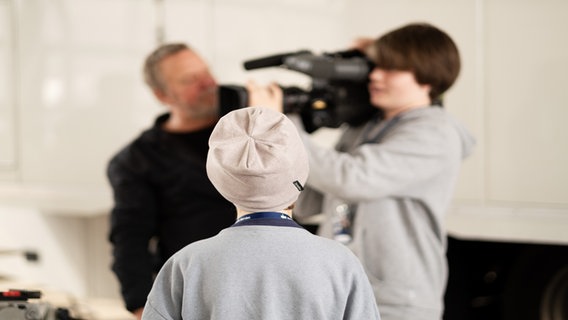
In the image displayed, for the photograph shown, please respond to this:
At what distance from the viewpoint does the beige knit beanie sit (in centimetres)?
140

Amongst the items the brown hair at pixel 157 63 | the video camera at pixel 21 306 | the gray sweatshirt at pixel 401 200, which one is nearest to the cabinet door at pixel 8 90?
the brown hair at pixel 157 63

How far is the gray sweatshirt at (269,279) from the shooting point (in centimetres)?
141

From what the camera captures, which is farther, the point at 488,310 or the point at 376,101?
the point at 488,310

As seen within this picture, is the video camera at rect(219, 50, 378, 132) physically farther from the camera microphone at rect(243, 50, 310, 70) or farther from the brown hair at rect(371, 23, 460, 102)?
the brown hair at rect(371, 23, 460, 102)

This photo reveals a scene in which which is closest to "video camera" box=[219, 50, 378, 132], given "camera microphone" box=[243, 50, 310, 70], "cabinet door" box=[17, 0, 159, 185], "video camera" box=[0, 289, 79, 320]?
"camera microphone" box=[243, 50, 310, 70]

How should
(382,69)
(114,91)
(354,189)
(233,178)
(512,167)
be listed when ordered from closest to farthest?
1. (233,178)
2. (354,189)
3. (382,69)
4. (512,167)
5. (114,91)

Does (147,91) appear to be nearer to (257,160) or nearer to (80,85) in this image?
(80,85)

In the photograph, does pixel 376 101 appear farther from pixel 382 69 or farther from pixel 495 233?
pixel 495 233

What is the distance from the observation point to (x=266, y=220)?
56.8 inches

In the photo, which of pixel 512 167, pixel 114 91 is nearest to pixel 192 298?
pixel 512 167

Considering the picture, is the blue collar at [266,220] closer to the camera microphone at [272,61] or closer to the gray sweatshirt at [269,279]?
the gray sweatshirt at [269,279]

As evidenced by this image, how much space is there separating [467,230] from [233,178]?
5.86 ft

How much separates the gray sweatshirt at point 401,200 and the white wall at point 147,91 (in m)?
0.79

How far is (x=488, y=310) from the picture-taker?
3.48m
